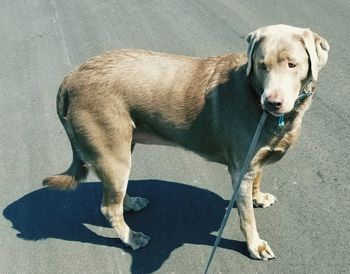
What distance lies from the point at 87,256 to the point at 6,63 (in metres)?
4.46

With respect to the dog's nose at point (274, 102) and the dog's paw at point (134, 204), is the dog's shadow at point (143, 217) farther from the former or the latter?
the dog's nose at point (274, 102)

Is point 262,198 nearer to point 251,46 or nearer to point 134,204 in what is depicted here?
point 134,204

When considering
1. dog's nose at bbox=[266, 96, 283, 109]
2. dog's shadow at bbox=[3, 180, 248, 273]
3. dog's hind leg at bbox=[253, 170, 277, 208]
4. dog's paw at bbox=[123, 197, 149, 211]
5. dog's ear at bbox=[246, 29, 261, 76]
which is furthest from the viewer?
dog's paw at bbox=[123, 197, 149, 211]

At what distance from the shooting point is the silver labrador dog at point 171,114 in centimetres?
392

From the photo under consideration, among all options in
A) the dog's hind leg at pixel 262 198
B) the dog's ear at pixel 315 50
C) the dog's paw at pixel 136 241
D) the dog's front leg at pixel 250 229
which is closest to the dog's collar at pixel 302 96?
the dog's ear at pixel 315 50

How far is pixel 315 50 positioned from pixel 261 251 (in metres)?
1.76

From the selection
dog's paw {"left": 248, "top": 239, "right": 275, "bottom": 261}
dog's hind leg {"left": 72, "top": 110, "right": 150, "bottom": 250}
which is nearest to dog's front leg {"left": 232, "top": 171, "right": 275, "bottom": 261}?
dog's paw {"left": 248, "top": 239, "right": 275, "bottom": 261}

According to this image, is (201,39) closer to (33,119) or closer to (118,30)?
(118,30)

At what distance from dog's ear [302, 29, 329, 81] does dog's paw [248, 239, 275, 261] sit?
1.54 m

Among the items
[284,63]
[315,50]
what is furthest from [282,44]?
[315,50]

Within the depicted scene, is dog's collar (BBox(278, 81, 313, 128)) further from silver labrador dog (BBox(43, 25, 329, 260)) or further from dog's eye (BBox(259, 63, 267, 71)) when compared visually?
dog's eye (BBox(259, 63, 267, 71))

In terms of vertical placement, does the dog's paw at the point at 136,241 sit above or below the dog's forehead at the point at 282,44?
below

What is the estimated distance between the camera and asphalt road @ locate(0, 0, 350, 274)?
14.5ft

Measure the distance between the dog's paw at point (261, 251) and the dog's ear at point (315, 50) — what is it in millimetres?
1541
